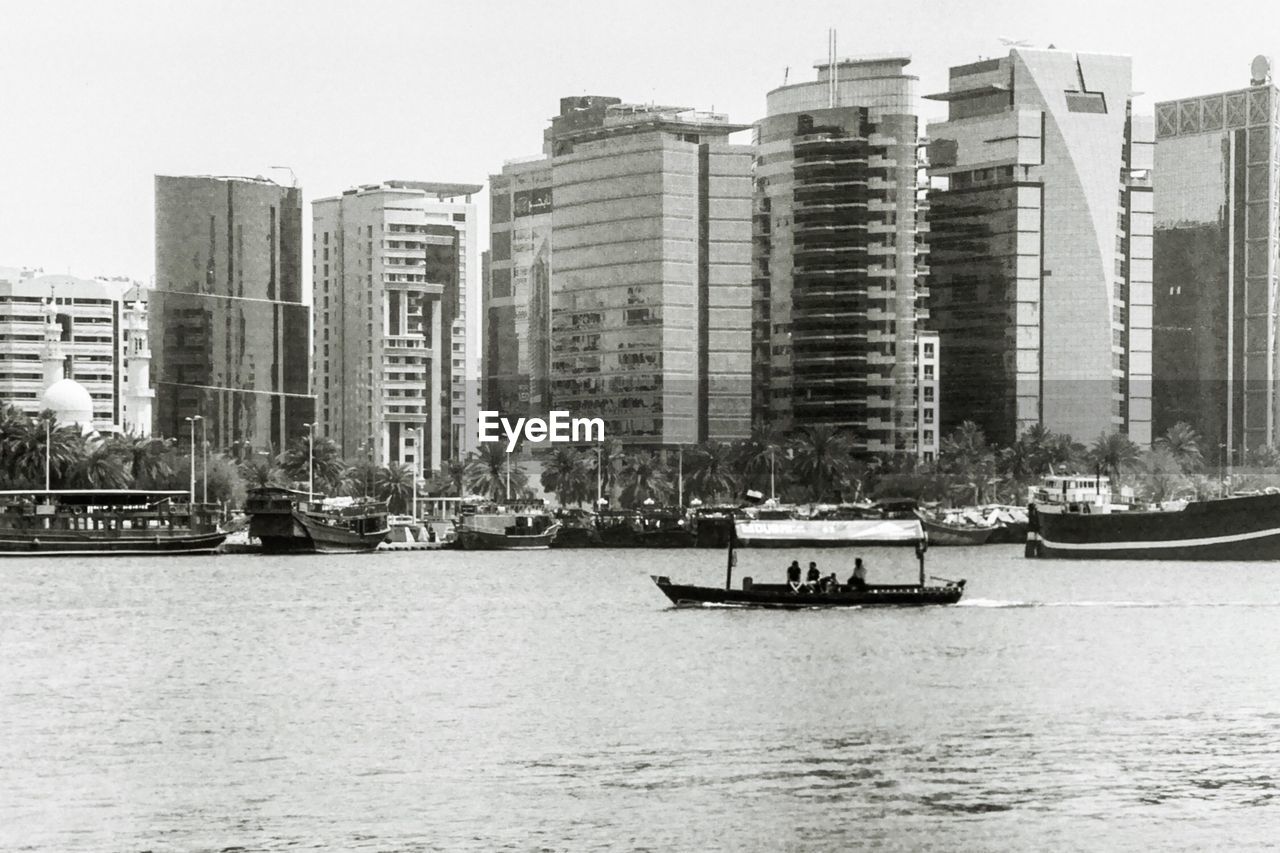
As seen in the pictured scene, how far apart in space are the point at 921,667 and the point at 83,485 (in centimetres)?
12071

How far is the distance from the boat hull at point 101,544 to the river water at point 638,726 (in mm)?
50960

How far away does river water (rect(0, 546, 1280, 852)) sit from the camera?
45156mm

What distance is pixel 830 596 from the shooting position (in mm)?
90938

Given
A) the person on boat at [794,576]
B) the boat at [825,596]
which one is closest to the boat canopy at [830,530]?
the boat at [825,596]

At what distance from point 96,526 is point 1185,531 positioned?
77.2 m

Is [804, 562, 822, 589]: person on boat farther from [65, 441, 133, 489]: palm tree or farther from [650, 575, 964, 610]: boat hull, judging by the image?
[65, 441, 133, 489]: palm tree

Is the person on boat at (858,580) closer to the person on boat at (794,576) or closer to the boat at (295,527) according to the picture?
the person on boat at (794,576)

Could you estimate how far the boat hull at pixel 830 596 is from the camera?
299 ft

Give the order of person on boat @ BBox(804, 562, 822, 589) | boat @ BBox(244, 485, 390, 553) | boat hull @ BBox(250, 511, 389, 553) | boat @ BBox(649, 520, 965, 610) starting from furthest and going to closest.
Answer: boat hull @ BBox(250, 511, 389, 553), boat @ BBox(244, 485, 390, 553), person on boat @ BBox(804, 562, 822, 589), boat @ BBox(649, 520, 965, 610)

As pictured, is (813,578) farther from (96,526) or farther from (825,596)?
(96,526)

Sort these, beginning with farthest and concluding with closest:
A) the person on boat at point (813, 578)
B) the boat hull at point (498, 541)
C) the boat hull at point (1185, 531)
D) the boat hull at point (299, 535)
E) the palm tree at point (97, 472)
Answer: the boat hull at point (498, 541), the palm tree at point (97, 472), the boat hull at point (299, 535), the boat hull at point (1185, 531), the person on boat at point (813, 578)

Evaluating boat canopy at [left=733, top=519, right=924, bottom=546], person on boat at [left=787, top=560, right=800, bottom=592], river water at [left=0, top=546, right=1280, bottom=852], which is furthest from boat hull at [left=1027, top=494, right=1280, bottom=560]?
person on boat at [left=787, top=560, right=800, bottom=592]

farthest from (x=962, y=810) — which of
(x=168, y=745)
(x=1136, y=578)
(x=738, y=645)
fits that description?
(x=1136, y=578)

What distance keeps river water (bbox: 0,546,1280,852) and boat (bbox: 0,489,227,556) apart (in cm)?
5130
